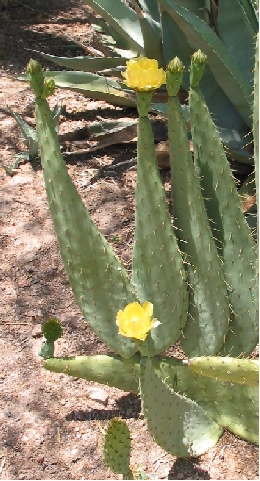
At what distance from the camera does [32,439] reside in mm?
1959

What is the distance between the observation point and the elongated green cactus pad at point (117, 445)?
1469 mm

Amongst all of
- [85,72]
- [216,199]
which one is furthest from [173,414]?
[85,72]

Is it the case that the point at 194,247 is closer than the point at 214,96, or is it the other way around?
the point at 194,247

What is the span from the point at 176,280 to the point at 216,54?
136cm

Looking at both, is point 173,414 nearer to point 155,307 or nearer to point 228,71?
point 155,307

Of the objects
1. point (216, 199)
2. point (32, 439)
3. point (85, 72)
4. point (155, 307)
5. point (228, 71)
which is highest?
point (85, 72)

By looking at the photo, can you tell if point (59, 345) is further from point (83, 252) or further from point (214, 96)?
point (214, 96)

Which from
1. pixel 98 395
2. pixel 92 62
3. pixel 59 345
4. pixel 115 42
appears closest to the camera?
pixel 98 395

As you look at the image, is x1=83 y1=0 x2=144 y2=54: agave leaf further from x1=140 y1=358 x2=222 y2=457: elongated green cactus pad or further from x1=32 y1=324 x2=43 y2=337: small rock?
x1=140 y1=358 x2=222 y2=457: elongated green cactus pad

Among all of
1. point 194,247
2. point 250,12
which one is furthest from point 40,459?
point 250,12

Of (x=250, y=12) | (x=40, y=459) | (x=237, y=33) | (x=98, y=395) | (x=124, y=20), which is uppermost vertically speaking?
(x=124, y=20)

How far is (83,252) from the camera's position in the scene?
171cm

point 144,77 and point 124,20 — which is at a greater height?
point 124,20

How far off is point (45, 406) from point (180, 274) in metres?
0.77
